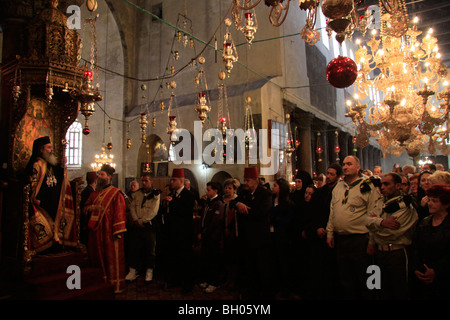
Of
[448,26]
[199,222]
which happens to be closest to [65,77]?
[199,222]

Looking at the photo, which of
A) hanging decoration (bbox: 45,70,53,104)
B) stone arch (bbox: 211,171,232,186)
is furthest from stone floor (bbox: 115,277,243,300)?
stone arch (bbox: 211,171,232,186)

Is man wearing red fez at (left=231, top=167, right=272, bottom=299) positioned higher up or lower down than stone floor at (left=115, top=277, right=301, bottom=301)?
higher up

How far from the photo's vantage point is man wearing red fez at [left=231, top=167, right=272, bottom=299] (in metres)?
4.25

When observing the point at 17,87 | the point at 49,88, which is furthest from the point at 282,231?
the point at 17,87

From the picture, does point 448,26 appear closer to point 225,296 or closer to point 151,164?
point 151,164

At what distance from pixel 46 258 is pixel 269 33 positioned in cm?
1121

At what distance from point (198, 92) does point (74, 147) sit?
785 centimetres

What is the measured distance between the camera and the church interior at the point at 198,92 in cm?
427

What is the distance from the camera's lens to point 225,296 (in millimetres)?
4621

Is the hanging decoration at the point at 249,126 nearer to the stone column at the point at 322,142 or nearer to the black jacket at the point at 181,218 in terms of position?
the stone column at the point at 322,142

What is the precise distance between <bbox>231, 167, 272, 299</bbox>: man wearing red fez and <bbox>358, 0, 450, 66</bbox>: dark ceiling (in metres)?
16.1

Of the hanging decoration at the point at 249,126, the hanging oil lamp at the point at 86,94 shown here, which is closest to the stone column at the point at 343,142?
the hanging decoration at the point at 249,126

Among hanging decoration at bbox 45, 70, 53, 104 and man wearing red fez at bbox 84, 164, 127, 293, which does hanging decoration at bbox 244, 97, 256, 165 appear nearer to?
man wearing red fez at bbox 84, 164, 127, 293

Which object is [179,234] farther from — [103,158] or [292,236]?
[103,158]
